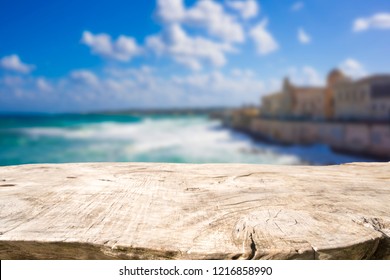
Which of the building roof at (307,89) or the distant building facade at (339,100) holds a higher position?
the building roof at (307,89)

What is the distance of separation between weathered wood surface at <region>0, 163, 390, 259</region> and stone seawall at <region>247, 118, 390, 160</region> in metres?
23.4

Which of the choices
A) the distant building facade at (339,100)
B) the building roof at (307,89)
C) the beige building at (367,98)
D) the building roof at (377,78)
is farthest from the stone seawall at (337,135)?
the building roof at (307,89)

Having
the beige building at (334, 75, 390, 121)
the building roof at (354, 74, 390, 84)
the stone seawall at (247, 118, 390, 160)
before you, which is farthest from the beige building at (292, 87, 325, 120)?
the building roof at (354, 74, 390, 84)

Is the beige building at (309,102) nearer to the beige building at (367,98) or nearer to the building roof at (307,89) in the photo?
the building roof at (307,89)

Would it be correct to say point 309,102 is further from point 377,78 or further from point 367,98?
point 377,78

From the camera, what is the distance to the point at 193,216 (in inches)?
31.9

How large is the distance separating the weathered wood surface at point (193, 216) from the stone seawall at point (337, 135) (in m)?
23.4

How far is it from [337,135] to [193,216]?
2758 cm

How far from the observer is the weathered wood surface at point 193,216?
0.68 meters

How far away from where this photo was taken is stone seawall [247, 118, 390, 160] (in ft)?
71.6

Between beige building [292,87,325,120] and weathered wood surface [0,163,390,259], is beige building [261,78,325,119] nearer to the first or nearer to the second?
beige building [292,87,325,120]
